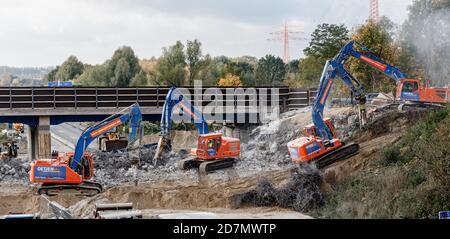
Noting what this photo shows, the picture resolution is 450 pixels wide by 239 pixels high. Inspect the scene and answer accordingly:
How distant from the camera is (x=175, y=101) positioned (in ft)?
110

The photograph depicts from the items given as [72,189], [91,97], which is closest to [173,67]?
[91,97]

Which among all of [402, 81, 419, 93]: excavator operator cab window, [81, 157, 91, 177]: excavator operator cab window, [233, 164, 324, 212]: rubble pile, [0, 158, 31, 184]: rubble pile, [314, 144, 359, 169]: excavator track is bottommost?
[0, 158, 31, 184]: rubble pile

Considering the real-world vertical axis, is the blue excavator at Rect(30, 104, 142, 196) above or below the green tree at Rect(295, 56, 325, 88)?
below

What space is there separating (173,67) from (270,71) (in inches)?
561

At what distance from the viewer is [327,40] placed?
187ft

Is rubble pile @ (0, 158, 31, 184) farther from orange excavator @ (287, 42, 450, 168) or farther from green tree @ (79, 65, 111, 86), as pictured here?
green tree @ (79, 65, 111, 86)

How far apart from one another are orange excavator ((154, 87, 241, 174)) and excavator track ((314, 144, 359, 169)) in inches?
185

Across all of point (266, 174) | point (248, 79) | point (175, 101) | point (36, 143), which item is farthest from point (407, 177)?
point (248, 79)

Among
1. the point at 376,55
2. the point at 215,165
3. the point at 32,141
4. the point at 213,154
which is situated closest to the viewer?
the point at 215,165

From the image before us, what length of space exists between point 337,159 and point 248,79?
1897 inches

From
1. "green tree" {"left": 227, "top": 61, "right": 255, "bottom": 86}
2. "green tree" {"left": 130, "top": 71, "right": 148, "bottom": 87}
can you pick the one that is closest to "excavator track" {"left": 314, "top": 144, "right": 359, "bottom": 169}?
"green tree" {"left": 227, "top": 61, "right": 255, "bottom": 86}

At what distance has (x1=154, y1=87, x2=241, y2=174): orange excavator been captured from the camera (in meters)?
31.3

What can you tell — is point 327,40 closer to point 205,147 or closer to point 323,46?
point 323,46
